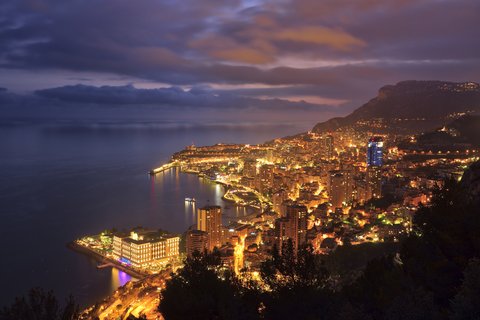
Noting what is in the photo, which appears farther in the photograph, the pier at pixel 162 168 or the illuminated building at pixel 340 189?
the pier at pixel 162 168

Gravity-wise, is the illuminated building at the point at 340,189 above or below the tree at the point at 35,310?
Answer: below

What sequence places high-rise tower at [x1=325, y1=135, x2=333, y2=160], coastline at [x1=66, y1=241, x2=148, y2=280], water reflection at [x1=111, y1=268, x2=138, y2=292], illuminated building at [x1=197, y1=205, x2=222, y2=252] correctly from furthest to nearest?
high-rise tower at [x1=325, y1=135, x2=333, y2=160] < illuminated building at [x1=197, y1=205, x2=222, y2=252] < coastline at [x1=66, y1=241, x2=148, y2=280] < water reflection at [x1=111, y1=268, x2=138, y2=292]

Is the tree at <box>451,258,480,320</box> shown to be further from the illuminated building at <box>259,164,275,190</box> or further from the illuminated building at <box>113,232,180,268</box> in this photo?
the illuminated building at <box>259,164,275,190</box>

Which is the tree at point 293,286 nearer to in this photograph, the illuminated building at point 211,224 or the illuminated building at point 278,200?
the illuminated building at point 211,224

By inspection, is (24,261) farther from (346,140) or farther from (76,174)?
(346,140)

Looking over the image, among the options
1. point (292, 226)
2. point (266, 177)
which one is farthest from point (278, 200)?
point (292, 226)

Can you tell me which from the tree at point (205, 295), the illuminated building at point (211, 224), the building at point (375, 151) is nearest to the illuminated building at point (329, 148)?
the building at point (375, 151)

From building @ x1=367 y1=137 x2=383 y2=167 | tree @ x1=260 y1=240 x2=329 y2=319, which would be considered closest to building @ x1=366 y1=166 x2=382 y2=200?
building @ x1=367 y1=137 x2=383 y2=167
